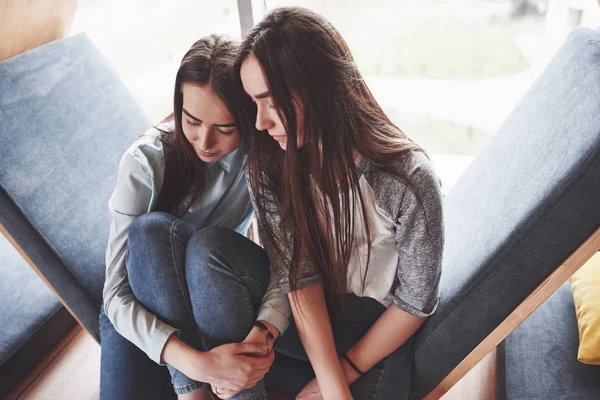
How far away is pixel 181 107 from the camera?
36.1 inches

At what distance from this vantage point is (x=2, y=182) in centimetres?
98

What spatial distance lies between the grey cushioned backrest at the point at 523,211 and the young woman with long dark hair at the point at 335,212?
6cm

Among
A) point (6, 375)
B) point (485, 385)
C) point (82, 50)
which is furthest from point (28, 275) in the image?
point (485, 385)

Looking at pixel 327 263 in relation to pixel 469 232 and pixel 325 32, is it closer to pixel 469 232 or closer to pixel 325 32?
pixel 469 232

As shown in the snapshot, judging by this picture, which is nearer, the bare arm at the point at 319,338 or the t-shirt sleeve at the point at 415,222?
the t-shirt sleeve at the point at 415,222

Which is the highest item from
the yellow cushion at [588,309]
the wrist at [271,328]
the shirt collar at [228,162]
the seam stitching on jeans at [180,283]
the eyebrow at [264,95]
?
the eyebrow at [264,95]

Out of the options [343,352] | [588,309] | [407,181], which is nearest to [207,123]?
[407,181]

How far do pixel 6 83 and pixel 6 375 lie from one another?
0.72m

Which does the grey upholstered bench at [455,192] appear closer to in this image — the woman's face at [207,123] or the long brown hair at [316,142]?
the long brown hair at [316,142]

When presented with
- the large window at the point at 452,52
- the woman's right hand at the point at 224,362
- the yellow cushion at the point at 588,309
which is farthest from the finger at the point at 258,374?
the large window at the point at 452,52

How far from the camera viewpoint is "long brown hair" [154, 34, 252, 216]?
857 mm

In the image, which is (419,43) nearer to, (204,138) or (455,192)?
(455,192)

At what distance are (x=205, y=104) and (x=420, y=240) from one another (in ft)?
1.47

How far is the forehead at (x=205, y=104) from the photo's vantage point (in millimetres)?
860
